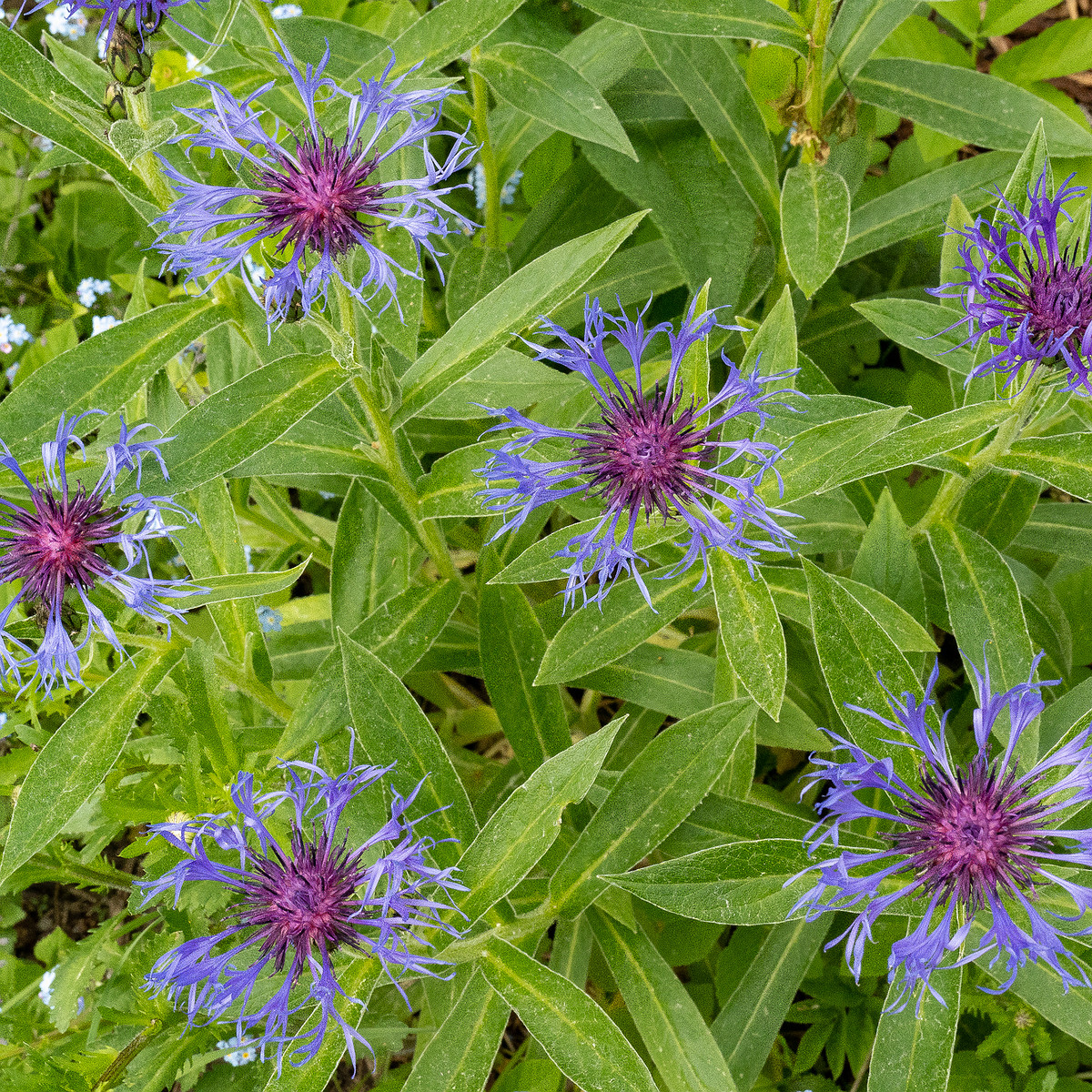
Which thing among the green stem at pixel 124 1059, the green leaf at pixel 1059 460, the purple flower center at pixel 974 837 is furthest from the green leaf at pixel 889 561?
the green stem at pixel 124 1059

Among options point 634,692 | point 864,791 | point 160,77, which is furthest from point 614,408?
point 160,77

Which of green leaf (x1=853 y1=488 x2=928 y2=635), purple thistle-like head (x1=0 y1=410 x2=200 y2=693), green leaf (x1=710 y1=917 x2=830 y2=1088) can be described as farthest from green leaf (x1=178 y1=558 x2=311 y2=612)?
green leaf (x1=710 y1=917 x2=830 y2=1088)

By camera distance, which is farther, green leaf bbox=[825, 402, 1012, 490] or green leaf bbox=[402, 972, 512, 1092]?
green leaf bbox=[402, 972, 512, 1092]

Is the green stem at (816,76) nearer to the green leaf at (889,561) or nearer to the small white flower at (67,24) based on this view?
the green leaf at (889,561)

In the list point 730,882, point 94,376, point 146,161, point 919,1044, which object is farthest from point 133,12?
point 919,1044

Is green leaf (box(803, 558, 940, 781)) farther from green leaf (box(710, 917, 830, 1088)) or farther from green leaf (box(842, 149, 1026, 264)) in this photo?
green leaf (box(842, 149, 1026, 264))

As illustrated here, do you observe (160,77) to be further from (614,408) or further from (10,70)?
(614,408)

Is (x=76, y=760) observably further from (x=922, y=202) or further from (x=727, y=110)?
(x=922, y=202)
